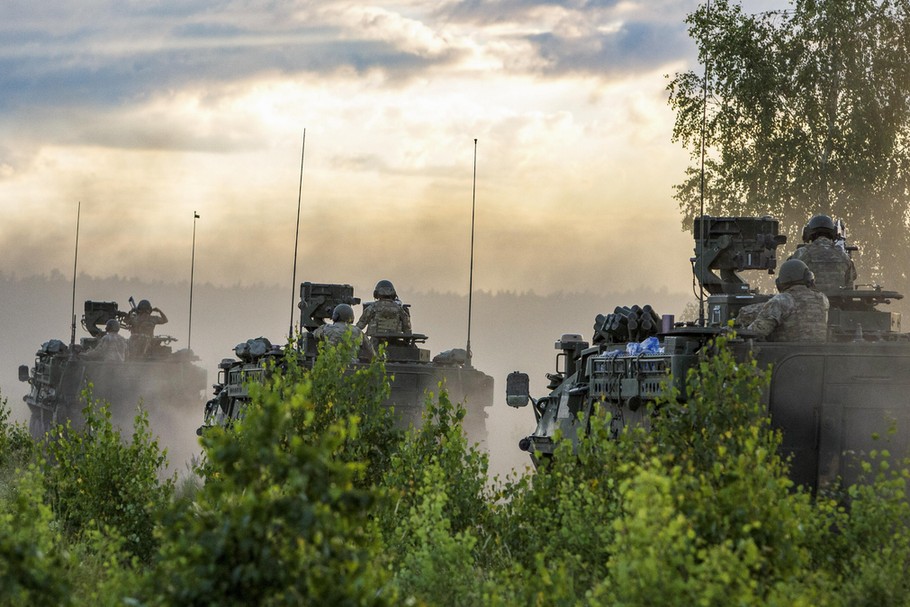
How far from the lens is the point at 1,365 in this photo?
368 feet

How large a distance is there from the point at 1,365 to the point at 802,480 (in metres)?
106

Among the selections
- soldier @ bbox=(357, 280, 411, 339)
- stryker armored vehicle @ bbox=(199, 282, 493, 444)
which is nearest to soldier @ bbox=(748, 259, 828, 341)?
stryker armored vehicle @ bbox=(199, 282, 493, 444)

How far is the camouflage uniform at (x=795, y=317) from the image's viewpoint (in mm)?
13148

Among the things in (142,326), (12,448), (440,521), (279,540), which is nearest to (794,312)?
(440,521)

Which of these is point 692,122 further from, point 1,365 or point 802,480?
point 1,365

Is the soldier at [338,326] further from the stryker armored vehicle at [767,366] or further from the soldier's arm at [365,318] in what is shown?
the stryker armored vehicle at [767,366]

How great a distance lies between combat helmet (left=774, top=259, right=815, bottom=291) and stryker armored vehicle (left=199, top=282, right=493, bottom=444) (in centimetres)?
768

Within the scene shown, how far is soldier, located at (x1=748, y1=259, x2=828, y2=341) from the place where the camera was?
13125mm

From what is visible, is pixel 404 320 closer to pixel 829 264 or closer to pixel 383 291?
pixel 383 291

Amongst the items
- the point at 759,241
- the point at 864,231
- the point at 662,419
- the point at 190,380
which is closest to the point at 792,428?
the point at 662,419

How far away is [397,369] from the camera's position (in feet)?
67.9

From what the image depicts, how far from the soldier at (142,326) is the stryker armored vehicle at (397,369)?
5925 millimetres

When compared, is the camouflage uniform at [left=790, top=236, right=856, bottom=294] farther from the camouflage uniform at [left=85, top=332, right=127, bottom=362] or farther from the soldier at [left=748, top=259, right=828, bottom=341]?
the camouflage uniform at [left=85, top=332, right=127, bottom=362]

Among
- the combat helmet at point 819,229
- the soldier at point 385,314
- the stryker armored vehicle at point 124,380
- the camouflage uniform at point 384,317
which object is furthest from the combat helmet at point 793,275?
the stryker armored vehicle at point 124,380
